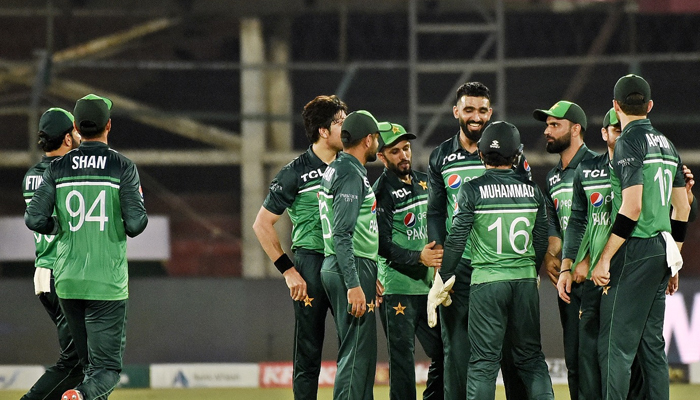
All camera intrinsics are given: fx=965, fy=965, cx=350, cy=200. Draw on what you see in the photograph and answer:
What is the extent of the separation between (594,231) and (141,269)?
694cm

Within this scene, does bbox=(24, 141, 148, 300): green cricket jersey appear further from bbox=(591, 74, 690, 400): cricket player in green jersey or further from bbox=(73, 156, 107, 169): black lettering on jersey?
bbox=(591, 74, 690, 400): cricket player in green jersey

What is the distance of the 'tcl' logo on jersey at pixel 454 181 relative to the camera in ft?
22.8

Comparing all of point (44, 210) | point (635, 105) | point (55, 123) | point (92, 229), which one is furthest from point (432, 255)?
point (55, 123)

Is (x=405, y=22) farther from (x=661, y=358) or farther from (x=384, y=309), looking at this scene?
(x=661, y=358)

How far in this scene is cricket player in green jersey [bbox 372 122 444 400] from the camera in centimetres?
686

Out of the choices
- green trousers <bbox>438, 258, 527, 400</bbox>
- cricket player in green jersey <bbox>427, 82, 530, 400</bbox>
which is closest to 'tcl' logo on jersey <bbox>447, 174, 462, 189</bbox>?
cricket player in green jersey <bbox>427, 82, 530, 400</bbox>

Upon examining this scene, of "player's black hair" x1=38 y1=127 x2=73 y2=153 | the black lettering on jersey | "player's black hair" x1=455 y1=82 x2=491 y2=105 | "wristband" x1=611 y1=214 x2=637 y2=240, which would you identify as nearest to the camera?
"wristband" x1=611 y1=214 x2=637 y2=240

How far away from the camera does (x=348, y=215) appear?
20.0ft

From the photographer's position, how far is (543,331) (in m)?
10.8

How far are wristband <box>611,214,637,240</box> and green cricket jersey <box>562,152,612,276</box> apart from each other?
50 centimetres

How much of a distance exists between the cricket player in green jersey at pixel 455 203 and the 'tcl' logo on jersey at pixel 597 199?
0.48 metres

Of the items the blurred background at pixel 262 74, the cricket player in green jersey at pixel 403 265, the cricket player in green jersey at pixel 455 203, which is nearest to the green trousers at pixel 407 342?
the cricket player in green jersey at pixel 403 265

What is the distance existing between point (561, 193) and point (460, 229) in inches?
47.2

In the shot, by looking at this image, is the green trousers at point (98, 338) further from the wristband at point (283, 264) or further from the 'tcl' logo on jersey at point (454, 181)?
the 'tcl' logo on jersey at point (454, 181)
